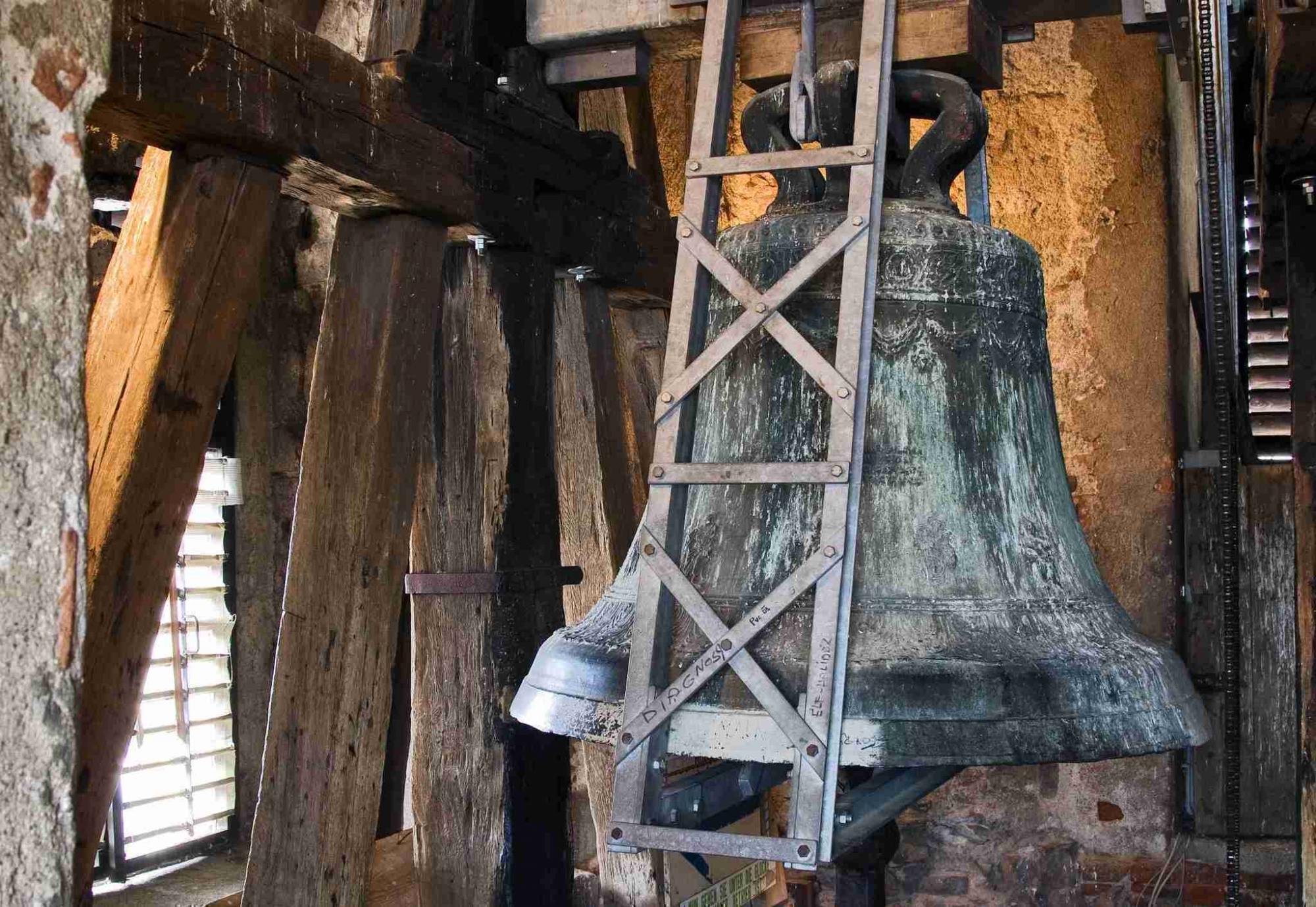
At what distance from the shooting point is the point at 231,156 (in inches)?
81.9

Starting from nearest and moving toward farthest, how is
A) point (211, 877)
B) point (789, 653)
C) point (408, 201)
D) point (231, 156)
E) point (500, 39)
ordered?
1. point (789, 653)
2. point (231, 156)
3. point (408, 201)
4. point (500, 39)
5. point (211, 877)

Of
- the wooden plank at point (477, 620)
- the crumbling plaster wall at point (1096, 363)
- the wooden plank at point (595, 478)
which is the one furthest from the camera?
the crumbling plaster wall at point (1096, 363)

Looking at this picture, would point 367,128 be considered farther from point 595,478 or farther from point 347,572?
point 595,478

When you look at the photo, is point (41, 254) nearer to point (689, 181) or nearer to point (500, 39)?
point (689, 181)

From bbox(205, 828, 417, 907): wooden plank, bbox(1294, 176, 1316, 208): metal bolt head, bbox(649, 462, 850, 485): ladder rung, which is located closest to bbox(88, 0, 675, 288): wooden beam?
→ bbox(649, 462, 850, 485): ladder rung

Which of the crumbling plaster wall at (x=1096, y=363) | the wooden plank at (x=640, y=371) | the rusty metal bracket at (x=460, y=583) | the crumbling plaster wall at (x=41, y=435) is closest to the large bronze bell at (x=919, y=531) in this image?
the rusty metal bracket at (x=460, y=583)

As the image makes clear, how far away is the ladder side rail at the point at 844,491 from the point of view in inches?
65.5

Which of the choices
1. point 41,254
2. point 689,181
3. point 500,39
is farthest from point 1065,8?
point 41,254

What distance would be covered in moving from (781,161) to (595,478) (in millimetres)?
1376

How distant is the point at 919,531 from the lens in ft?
6.12

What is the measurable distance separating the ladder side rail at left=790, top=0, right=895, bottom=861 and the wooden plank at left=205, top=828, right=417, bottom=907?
1.39 meters

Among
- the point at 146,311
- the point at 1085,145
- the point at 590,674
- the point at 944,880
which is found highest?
the point at 1085,145

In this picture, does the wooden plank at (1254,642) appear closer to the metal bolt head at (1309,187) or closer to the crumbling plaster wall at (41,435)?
the metal bolt head at (1309,187)

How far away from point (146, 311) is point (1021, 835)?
10.6ft
